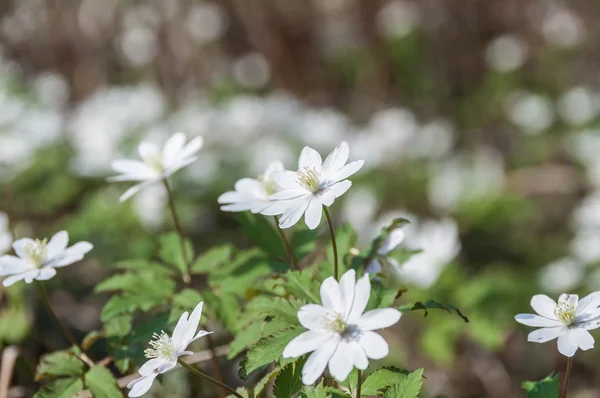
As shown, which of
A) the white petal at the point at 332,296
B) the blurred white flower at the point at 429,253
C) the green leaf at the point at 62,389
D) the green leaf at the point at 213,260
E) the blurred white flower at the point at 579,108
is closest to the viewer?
the white petal at the point at 332,296

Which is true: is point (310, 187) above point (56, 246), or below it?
above

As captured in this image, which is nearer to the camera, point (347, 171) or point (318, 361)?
point (318, 361)

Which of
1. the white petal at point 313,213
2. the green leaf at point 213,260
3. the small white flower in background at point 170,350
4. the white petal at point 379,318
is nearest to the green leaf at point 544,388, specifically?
the white petal at point 379,318

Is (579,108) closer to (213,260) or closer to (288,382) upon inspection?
(213,260)

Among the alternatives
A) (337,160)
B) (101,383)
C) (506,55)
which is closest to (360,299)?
(337,160)

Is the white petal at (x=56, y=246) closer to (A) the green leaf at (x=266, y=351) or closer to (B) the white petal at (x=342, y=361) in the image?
(A) the green leaf at (x=266, y=351)

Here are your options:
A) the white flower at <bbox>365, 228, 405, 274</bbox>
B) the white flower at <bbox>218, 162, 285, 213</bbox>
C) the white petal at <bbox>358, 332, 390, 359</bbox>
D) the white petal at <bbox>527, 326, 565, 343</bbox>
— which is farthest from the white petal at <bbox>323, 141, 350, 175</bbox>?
the white petal at <bbox>527, 326, 565, 343</bbox>
